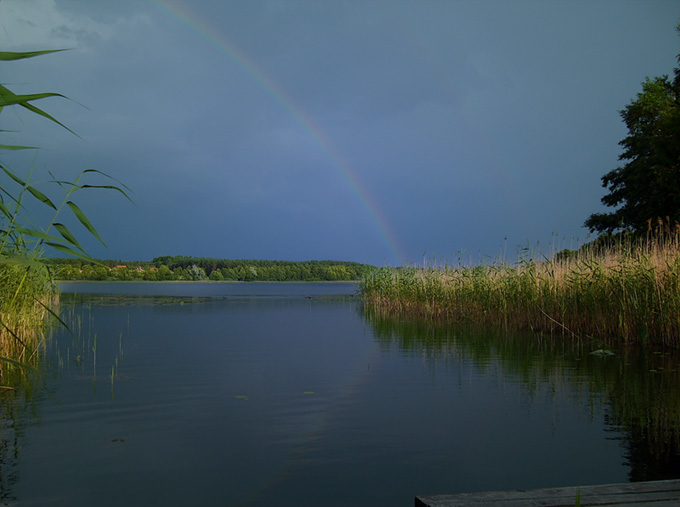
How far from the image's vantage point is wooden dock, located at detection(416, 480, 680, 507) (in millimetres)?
2729

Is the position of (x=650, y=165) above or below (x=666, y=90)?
below

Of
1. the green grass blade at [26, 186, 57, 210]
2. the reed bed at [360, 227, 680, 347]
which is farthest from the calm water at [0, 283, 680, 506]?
the green grass blade at [26, 186, 57, 210]

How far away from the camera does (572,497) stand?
2.82 m

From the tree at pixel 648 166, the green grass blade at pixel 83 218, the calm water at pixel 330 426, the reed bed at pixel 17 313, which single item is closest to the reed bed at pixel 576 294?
the calm water at pixel 330 426

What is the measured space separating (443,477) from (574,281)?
10067 mm

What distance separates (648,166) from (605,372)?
27.3 m

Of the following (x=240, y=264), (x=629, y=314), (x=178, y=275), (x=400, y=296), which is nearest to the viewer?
(x=629, y=314)

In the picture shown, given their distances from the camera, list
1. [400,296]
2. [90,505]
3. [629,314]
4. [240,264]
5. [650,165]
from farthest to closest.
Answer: [240,264] < [650,165] < [400,296] < [629,314] < [90,505]

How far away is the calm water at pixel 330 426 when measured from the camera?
3801 mm

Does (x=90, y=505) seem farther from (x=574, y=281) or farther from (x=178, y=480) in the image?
(x=574, y=281)

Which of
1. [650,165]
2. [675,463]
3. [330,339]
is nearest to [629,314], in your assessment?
[330,339]

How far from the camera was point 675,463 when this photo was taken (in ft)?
13.5

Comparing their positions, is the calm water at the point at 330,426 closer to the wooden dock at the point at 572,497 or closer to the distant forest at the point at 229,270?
the wooden dock at the point at 572,497

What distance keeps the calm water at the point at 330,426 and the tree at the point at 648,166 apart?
23286 mm
